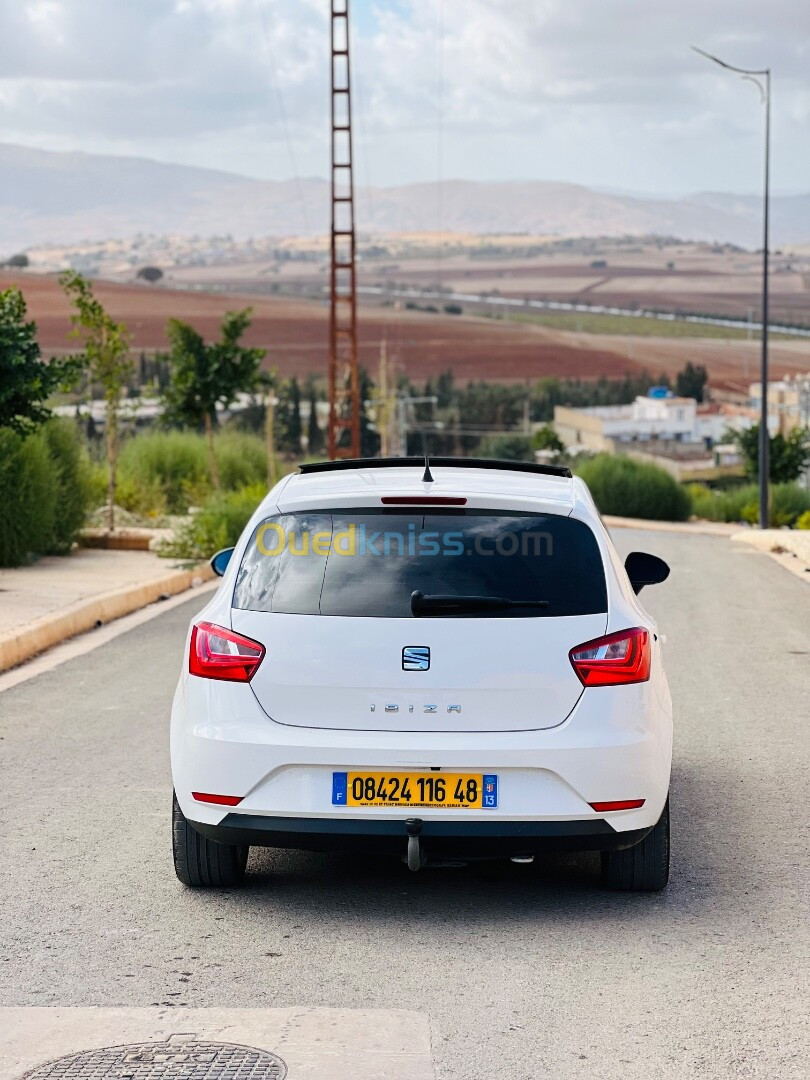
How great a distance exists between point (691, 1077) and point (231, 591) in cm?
253

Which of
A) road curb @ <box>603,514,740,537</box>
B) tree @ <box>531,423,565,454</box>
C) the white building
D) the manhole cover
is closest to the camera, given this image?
the manhole cover

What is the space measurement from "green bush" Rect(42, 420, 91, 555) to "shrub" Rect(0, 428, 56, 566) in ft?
1.23

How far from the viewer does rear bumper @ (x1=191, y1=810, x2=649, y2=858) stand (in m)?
5.47

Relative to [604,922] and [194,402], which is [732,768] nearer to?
[604,922]

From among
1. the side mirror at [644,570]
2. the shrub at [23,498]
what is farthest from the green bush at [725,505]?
the side mirror at [644,570]

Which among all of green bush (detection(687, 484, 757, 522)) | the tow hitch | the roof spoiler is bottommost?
green bush (detection(687, 484, 757, 522))

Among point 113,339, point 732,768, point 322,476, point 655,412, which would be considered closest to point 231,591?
point 322,476

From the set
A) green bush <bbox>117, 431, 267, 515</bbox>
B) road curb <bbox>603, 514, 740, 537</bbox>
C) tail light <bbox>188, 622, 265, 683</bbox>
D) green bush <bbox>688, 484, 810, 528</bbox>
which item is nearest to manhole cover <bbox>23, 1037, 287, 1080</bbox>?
tail light <bbox>188, 622, 265, 683</bbox>

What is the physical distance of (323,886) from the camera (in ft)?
20.4

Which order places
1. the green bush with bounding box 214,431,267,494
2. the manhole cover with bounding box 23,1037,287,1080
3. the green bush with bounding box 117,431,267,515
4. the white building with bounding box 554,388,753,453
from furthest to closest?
the white building with bounding box 554,388,753,453 < the green bush with bounding box 214,431,267,494 < the green bush with bounding box 117,431,267,515 < the manhole cover with bounding box 23,1037,287,1080

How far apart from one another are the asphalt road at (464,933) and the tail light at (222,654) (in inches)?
35.3

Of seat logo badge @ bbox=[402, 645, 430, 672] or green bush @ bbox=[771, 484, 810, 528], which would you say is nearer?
seat logo badge @ bbox=[402, 645, 430, 672]

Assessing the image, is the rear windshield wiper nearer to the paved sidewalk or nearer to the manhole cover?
the manhole cover

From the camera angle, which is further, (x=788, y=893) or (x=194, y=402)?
(x=194, y=402)
